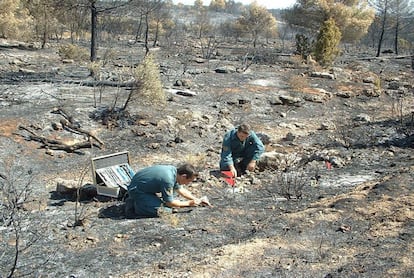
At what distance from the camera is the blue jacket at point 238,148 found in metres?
6.93

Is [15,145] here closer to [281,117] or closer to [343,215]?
[343,215]

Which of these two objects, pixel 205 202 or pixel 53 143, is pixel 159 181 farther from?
pixel 53 143

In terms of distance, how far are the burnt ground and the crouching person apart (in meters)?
0.16

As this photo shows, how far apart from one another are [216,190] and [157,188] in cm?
163

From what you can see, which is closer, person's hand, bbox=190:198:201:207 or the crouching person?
the crouching person

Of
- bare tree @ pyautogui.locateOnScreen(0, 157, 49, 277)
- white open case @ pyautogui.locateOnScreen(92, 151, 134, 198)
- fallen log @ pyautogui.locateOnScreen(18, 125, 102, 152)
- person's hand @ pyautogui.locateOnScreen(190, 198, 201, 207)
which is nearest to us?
bare tree @ pyautogui.locateOnScreen(0, 157, 49, 277)

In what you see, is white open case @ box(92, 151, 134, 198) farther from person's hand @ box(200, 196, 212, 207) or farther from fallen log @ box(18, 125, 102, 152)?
fallen log @ box(18, 125, 102, 152)

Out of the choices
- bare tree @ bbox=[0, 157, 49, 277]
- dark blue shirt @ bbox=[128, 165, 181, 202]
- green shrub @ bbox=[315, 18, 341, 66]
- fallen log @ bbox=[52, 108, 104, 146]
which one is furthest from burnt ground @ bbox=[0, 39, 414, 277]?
green shrub @ bbox=[315, 18, 341, 66]

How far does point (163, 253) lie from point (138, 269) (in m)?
0.42

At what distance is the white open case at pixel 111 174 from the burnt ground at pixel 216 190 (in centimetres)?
18

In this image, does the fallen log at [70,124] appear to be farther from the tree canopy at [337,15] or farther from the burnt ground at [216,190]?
the tree canopy at [337,15]

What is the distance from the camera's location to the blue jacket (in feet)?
22.7

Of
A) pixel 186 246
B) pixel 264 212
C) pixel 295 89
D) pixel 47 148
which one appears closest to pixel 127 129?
pixel 47 148

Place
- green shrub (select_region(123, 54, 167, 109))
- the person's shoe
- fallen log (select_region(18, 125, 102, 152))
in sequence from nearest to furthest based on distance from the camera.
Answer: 1. the person's shoe
2. fallen log (select_region(18, 125, 102, 152))
3. green shrub (select_region(123, 54, 167, 109))
